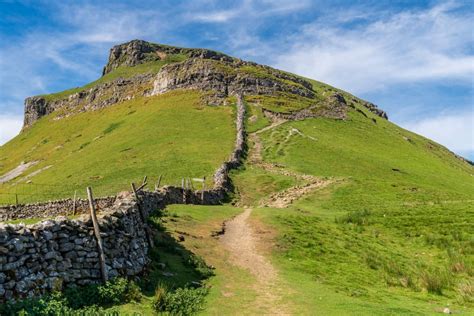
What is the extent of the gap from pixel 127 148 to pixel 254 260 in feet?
191

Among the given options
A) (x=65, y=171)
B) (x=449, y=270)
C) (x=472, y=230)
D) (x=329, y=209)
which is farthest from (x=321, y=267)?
(x=65, y=171)

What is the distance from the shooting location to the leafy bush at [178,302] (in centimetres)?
1558

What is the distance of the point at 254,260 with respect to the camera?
80.1ft

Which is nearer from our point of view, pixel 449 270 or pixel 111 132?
pixel 449 270

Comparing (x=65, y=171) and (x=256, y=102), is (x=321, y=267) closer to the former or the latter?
(x=65, y=171)

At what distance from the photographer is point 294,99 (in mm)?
118188

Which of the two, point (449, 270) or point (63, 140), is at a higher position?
point (63, 140)

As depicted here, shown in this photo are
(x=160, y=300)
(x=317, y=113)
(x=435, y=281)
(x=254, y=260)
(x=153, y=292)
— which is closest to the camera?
(x=160, y=300)

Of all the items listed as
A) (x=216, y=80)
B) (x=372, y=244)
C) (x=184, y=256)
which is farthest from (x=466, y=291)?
(x=216, y=80)

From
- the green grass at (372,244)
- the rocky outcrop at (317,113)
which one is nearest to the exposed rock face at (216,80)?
the rocky outcrop at (317,113)

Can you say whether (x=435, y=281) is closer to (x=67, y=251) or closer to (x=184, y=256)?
(x=184, y=256)

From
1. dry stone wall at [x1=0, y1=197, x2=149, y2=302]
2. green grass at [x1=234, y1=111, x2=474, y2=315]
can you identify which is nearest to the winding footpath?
green grass at [x1=234, y1=111, x2=474, y2=315]

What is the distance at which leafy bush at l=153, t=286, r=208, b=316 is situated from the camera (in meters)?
15.6

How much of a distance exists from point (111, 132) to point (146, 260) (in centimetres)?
8374
